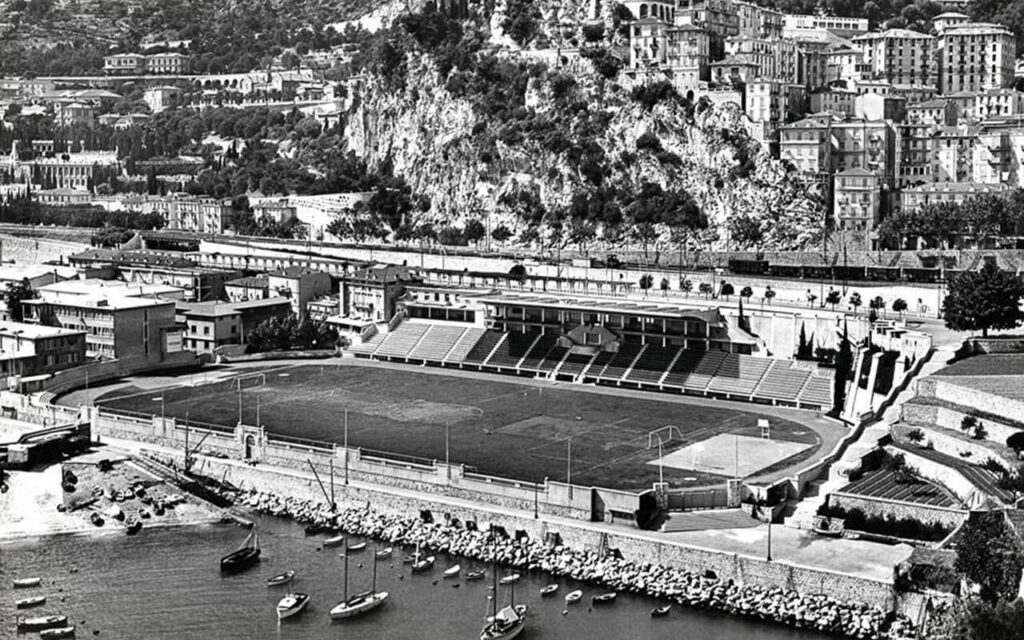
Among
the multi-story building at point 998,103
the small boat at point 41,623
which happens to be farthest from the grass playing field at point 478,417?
the multi-story building at point 998,103

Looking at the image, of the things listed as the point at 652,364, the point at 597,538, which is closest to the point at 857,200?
the point at 652,364

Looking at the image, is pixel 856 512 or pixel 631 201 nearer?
pixel 856 512

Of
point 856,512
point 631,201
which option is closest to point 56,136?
point 631,201

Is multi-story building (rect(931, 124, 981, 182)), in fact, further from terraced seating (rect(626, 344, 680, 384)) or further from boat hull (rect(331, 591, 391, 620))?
boat hull (rect(331, 591, 391, 620))

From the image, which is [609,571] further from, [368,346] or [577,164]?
[577,164]

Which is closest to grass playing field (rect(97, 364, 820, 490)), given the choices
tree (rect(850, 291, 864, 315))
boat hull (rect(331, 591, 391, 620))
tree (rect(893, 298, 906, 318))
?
boat hull (rect(331, 591, 391, 620))

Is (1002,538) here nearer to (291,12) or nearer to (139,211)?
(139,211)
